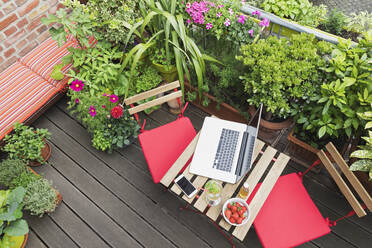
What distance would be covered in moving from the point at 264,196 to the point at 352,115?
3.03ft

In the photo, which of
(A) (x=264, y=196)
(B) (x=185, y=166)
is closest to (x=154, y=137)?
(B) (x=185, y=166)

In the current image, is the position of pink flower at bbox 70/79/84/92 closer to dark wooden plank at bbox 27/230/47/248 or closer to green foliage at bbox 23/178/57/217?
green foliage at bbox 23/178/57/217

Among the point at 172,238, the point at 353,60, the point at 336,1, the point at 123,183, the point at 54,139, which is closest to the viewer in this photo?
the point at 353,60

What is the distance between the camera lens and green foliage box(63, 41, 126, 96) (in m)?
2.54

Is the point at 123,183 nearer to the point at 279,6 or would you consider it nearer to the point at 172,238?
the point at 172,238

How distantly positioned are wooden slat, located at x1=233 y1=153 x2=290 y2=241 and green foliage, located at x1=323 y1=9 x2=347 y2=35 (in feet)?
7.02

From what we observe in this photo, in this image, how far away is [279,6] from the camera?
300 centimetres

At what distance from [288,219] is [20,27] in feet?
11.0

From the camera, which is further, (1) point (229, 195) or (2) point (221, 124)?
(2) point (221, 124)

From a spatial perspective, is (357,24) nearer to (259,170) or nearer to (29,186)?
(259,170)

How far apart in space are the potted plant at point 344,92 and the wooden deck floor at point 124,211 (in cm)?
74

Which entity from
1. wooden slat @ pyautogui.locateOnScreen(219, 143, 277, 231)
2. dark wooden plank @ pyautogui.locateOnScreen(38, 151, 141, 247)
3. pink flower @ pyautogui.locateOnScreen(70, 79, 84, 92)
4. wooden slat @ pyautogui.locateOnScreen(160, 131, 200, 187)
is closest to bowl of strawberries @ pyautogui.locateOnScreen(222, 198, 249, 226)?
wooden slat @ pyautogui.locateOnScreen(219, 143, 277, 231)

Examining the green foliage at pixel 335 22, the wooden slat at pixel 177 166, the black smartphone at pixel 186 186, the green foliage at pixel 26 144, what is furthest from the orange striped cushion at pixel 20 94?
the green foliage at pixel 335 22

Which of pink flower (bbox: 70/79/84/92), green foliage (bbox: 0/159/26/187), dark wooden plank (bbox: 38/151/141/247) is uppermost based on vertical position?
pink flower (bbox: 70/79/84/92)
